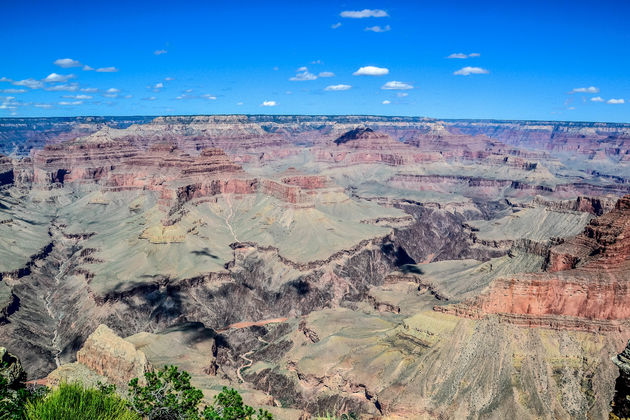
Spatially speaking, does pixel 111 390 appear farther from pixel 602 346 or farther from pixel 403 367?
pixel 602 346

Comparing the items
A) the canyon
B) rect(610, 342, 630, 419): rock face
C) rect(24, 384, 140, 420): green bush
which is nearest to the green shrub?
rect(24, 384, 140, 420): green bush

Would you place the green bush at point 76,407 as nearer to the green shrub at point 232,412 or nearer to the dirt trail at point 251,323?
the green shrub at point 232,412

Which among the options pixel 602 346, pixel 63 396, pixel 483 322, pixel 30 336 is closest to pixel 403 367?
pixel 483 322

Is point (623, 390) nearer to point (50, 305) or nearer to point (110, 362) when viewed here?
point (110, 362)

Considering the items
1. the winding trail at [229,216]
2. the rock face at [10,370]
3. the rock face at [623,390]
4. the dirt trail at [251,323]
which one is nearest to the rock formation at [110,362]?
the rock face at [10,370]

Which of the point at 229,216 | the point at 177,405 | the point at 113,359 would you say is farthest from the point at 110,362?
the point at 229,216
